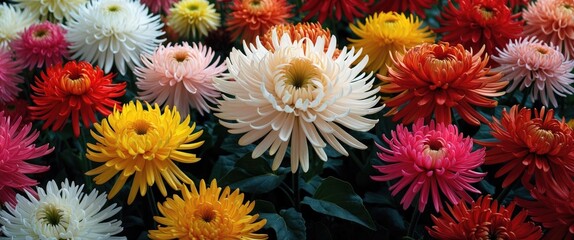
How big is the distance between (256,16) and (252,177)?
57cm

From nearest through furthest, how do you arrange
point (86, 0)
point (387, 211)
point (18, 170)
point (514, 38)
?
point (18, 170)
point (387, 211)
point (514, 38)
point (86, 0)

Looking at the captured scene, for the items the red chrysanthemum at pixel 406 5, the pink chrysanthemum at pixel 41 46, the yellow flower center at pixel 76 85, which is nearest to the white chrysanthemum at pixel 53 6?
the pink chrysanthemum at pixel 41 46

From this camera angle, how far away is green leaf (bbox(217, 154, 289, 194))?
1.23 m

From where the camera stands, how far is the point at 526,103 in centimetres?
156

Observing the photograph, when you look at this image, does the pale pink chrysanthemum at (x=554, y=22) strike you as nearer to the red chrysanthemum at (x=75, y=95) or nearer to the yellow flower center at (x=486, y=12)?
the yellow flower center at (x=486, y=12)

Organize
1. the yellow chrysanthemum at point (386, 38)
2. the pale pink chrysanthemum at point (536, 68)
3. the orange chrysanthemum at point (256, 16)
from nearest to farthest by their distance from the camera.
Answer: the pale pink chrysanthemum at point (536, 68)
the yellow chrysanthemum at point (386, 38)
the orange chrysanthemum at point (256, 16)

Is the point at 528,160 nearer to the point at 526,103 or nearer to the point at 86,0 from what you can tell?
the point at 526,103

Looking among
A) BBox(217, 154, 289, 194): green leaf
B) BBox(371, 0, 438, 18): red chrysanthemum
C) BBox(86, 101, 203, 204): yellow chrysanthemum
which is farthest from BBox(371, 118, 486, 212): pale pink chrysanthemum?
BBox(371, 0, 438, 18): red chrysanthemum

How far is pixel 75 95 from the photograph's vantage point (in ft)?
4.16

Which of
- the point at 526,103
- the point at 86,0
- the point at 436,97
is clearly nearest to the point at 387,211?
the point at 436,97

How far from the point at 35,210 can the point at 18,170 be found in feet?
0.37

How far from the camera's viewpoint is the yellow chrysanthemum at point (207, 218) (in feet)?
3.32

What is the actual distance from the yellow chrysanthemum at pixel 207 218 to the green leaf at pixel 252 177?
0.13m

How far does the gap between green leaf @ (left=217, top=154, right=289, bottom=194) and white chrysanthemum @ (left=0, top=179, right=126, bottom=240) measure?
0.24 metres
